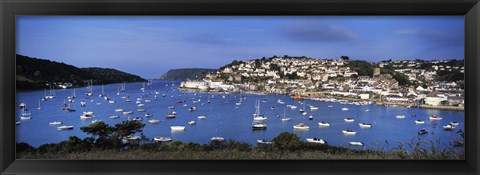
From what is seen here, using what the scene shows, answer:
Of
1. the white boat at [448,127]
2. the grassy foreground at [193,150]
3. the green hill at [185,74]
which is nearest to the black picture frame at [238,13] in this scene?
the grassy foreground at [193,150]

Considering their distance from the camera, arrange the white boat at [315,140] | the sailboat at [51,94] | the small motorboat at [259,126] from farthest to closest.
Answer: the small motorboat at [259,126] → the white boat at [315,140] → the sailboat at [51,94]

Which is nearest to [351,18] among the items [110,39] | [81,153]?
[110,39]

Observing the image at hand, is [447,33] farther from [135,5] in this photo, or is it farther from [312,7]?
[135,5]

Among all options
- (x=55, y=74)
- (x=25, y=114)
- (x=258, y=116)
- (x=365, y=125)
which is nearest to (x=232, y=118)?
(x=258, y=116)

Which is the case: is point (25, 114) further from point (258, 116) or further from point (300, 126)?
point (300, 126)

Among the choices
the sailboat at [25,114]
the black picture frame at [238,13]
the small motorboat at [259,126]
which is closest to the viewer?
the black picture frame at [238,13]

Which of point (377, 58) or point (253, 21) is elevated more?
point (253, 21)

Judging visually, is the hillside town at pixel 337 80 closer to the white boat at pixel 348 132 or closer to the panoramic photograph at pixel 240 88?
the panoramic photograph at pixel 240 88
